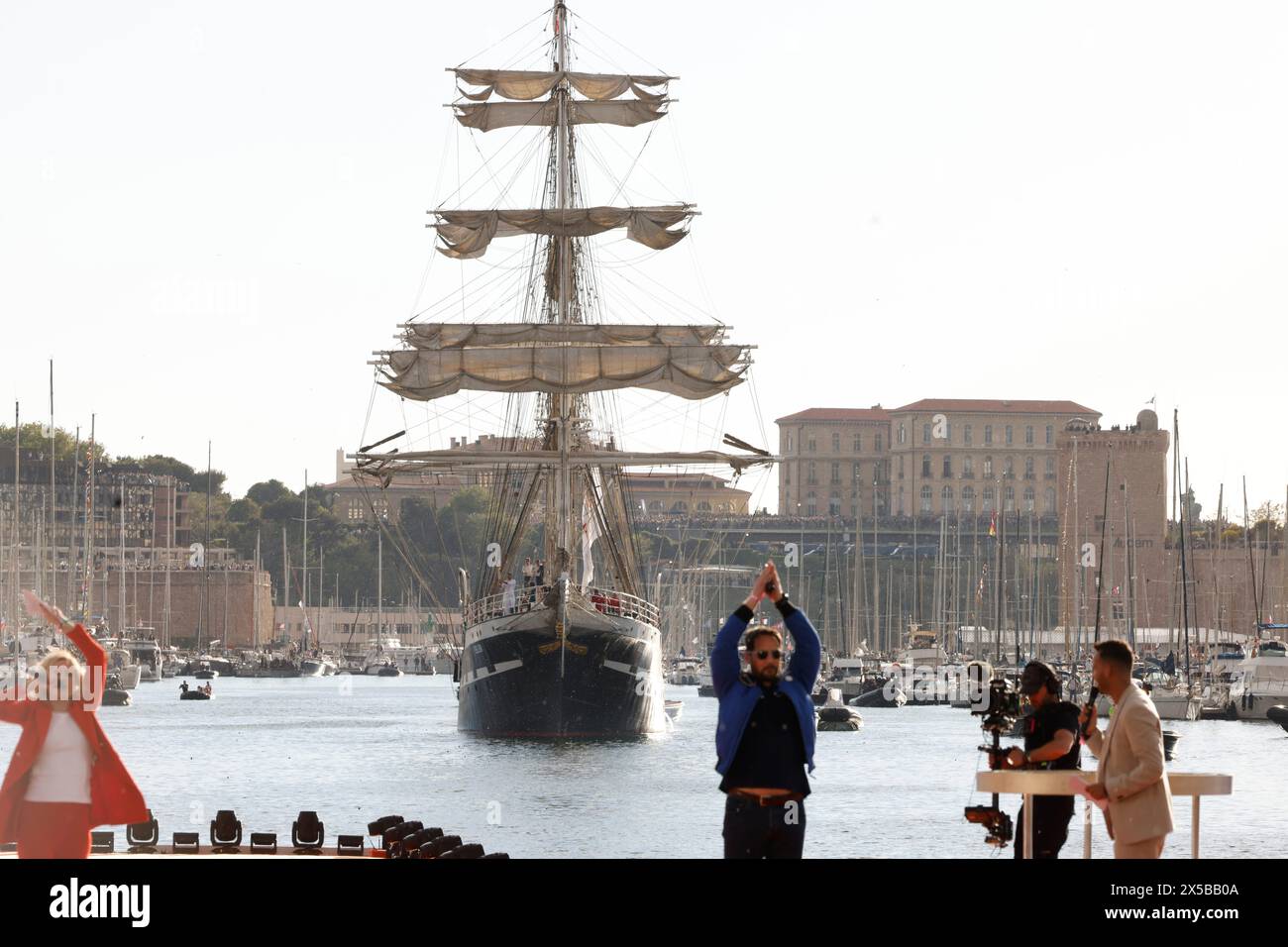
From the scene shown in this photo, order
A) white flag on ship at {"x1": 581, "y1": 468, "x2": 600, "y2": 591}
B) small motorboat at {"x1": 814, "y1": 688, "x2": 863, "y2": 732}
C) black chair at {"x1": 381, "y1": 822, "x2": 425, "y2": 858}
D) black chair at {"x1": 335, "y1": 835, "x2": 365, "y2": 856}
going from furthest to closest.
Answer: small motorboat at {"x1": 814, "y1": 688, "x2": 863, "y2": 732} → white flag on ship at {"x1": 581, "y1": 468, "x2": 600, "y2": 591} → black chair at {"x1": 381, "y1": 822, "x2": 425, "y2": 858} → black chair at {"x1": 335, "y1": 835, "x2": 365, "y2": 856}

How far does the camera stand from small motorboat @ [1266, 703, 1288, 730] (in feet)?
235

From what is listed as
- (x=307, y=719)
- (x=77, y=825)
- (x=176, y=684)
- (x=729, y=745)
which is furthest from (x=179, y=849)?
(x=176, y=684)

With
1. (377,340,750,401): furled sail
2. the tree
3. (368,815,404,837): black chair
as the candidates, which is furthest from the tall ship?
the tree

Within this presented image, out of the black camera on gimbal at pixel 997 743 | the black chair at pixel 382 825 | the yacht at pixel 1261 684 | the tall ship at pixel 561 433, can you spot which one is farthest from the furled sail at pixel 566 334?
the black camera on gimbal at pixel 997 743

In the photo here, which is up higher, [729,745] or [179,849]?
[729,745]

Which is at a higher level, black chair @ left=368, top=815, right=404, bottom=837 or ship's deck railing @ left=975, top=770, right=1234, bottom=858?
ship's deck railing @ left=975, top=770, right=1234, bottom=858

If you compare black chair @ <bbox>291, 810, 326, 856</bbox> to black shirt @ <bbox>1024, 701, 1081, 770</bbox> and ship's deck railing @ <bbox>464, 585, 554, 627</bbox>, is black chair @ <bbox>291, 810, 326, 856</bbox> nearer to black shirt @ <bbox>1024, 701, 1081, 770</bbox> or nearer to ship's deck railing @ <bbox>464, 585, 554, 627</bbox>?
black shirt @ <bbox>1024, 701, 1081, 770</bbox>

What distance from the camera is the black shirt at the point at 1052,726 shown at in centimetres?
1350

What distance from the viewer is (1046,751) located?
13.2m

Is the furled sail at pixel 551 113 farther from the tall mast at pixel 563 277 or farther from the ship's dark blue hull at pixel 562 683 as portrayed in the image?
the ship's dark blue hull at pixel 562 683

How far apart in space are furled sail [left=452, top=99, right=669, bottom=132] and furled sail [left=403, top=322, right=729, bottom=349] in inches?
291
